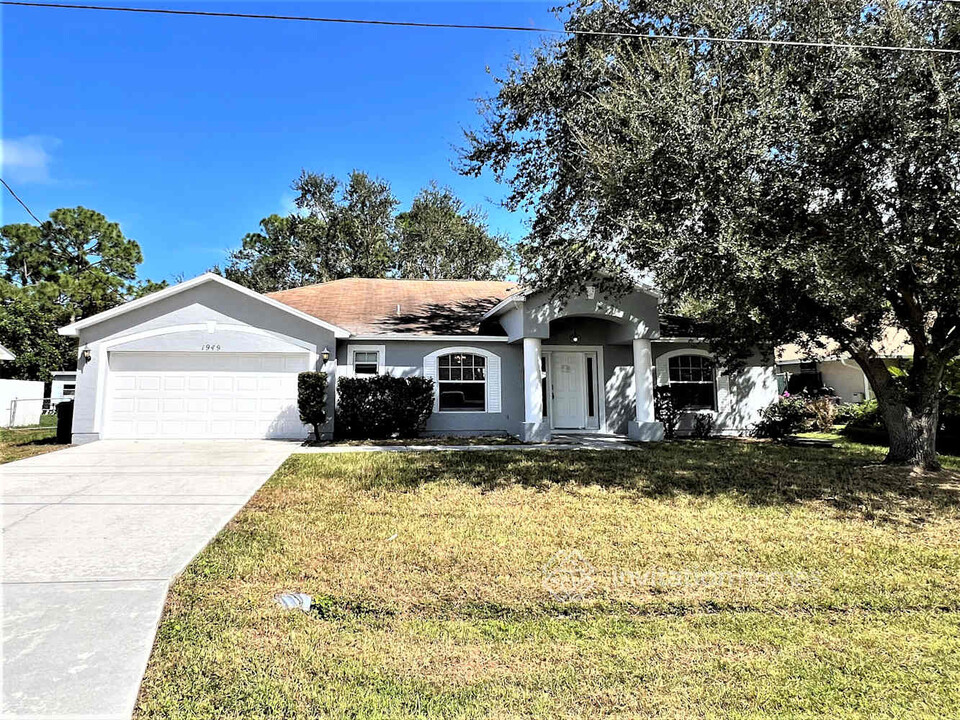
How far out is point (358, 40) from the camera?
8.85 meters

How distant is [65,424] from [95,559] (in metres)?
10.6

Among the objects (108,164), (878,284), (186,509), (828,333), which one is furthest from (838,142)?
(108,164)

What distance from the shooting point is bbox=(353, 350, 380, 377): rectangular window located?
14883 millimetres

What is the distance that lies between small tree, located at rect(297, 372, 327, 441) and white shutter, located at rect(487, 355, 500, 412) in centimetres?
446

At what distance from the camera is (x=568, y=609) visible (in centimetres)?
415

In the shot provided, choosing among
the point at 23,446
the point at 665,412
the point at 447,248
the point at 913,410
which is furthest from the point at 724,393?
the point at 447,248

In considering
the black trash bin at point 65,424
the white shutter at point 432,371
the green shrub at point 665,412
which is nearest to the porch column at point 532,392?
the white shutter at point 432,371

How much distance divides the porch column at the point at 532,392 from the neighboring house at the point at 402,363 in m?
0.03

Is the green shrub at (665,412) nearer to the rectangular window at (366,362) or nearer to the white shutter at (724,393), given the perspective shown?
the white shutter at (724,393)

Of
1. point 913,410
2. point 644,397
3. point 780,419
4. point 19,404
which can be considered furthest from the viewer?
point 19,404

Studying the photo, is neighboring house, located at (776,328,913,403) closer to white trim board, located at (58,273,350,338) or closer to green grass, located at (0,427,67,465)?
white trim board, located at (58,273,350,338)

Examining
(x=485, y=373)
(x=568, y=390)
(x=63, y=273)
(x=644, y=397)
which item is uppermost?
(x=63, y=273)

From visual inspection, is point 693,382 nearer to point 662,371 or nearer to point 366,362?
point 662,371

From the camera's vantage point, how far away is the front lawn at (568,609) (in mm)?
3049
